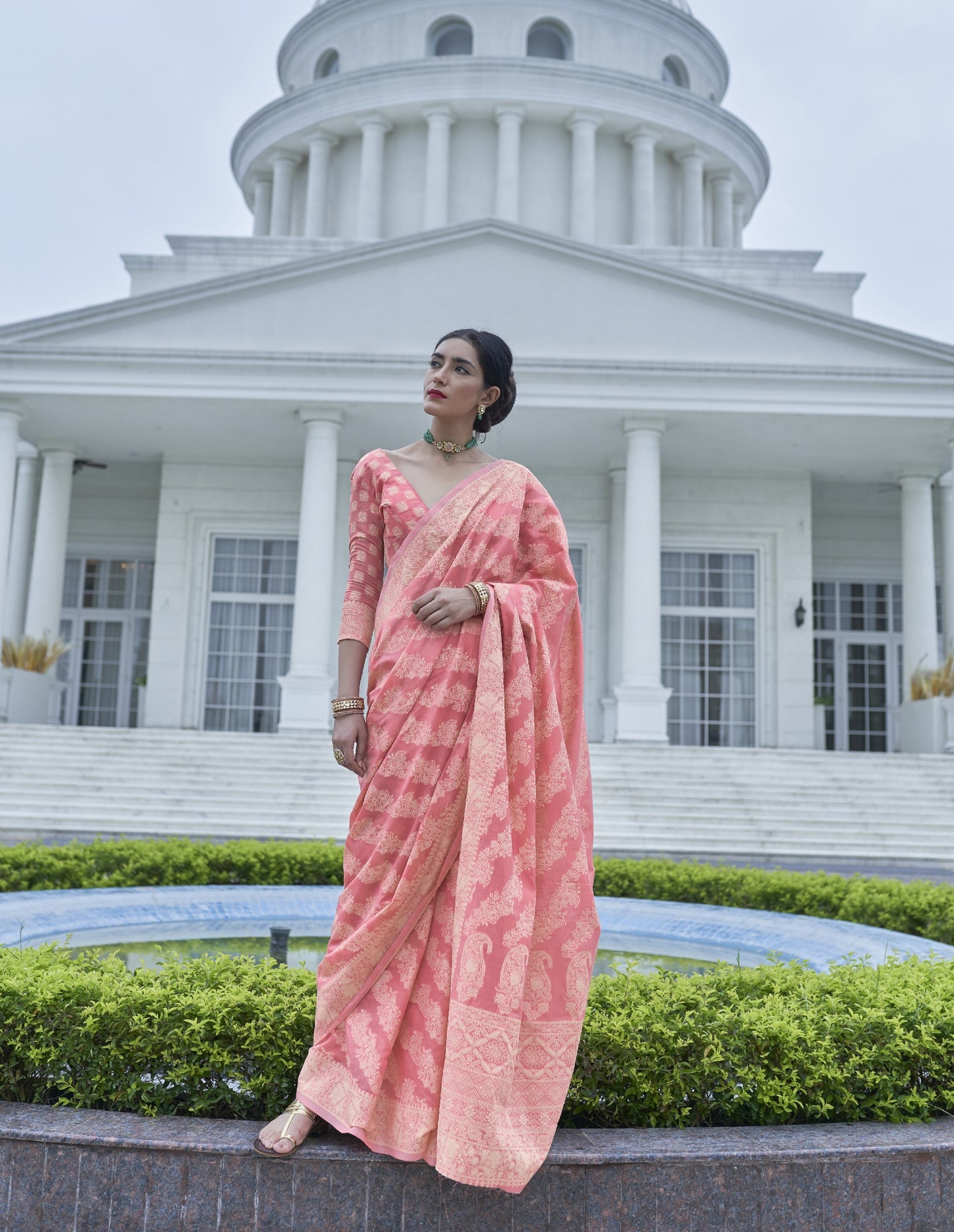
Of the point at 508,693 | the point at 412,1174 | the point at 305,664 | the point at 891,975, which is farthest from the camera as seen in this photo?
the point at 305,664

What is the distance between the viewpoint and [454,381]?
2.84 m

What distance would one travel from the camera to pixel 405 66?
26.2 meters

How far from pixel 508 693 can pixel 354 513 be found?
2.20ft

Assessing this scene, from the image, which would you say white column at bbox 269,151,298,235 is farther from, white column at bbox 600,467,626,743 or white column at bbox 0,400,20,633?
white column at bbox 600,467,626,743

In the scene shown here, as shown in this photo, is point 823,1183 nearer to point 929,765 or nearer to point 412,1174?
point 412,1174

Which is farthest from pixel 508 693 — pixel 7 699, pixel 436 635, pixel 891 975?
pixel 7 699

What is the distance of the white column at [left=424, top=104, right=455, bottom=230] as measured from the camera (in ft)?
83.7

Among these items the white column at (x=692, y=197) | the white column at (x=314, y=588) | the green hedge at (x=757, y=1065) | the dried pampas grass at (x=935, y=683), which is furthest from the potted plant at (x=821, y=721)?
the green hedge at (x=757, y=1065)

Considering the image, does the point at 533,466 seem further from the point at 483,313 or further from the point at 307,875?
the point at 307,875

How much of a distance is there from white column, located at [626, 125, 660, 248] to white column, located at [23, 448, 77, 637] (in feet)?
47.2

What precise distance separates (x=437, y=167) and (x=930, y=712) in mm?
16688

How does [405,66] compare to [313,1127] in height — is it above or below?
above

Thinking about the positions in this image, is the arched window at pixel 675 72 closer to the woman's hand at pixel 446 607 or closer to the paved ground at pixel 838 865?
the paved ground at pixel 838 865

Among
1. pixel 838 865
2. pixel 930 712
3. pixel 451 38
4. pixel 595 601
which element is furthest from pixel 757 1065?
pixel 451 38
